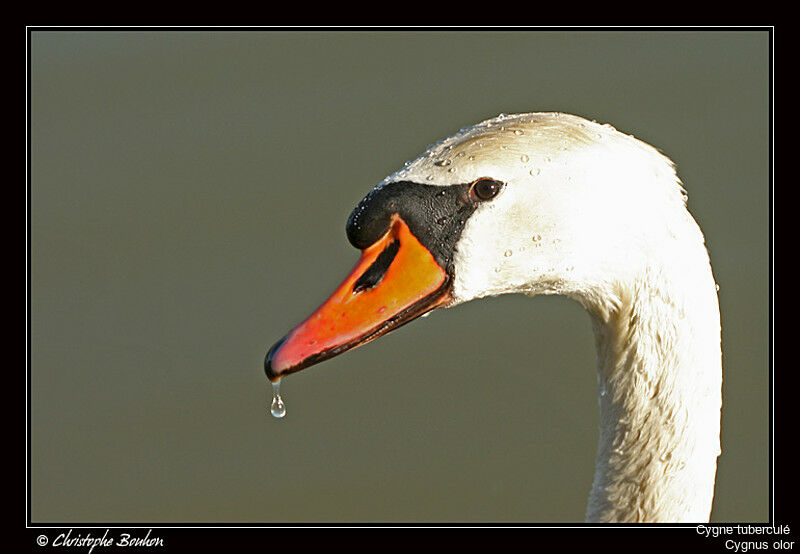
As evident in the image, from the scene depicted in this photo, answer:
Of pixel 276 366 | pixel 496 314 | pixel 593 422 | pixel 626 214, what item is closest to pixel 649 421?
pixel 626 214

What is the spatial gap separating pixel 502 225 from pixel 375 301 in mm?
430

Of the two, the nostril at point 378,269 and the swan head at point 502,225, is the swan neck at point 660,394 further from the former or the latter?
the nostril at point 378,269

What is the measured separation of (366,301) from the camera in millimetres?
2996

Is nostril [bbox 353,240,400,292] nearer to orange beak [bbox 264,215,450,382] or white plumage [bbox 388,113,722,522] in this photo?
orange beak [bbox 264,215,450,382]

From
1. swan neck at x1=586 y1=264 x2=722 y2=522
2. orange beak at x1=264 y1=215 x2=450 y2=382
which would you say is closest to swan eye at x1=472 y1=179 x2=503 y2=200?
orange beak at x1=264 y1=215 x2=450 y2=382

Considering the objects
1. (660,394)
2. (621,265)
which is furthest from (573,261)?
(660,394)

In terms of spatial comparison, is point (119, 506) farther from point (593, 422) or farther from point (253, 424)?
point (593, 422)

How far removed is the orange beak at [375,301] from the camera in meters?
2.96

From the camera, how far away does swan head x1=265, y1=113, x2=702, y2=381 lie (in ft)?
9.29

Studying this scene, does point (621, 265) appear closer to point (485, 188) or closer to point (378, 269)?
point (485, 188)

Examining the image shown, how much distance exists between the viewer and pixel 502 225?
9.59 ft

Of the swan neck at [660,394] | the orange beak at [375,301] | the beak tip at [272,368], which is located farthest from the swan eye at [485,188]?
the beak tip at [272,368]

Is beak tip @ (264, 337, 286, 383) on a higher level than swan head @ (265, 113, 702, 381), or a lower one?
lower

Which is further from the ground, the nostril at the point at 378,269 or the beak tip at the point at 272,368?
the nostril at the point at 378,269
